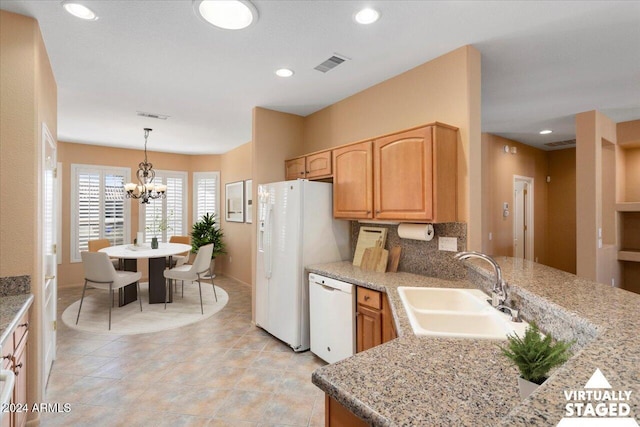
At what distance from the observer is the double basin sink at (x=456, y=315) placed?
1.47 m

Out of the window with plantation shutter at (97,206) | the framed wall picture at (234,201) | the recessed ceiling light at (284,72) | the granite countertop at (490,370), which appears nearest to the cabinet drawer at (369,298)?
the granite countertop at (490,370)

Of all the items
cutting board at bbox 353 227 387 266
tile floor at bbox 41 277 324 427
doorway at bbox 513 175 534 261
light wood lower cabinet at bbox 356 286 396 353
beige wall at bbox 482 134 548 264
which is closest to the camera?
tile floor at bbox 41 277 324 427

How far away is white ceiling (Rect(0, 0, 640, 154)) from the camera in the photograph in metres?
1.99

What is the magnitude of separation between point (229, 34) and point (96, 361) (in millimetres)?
3089

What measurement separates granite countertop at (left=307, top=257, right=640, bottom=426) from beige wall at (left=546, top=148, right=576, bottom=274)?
562cm

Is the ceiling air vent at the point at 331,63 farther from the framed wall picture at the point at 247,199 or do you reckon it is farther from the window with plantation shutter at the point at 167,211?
the window with plantation shutter at the point at 167,211

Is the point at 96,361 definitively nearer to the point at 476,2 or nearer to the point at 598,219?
the point at 476,2

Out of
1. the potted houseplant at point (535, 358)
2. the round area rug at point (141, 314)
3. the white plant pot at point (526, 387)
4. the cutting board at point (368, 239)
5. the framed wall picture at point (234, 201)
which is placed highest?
the framed wall picture at point (234, 201)

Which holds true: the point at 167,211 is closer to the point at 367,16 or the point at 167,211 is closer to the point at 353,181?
the point at 353,181

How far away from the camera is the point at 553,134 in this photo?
517cm

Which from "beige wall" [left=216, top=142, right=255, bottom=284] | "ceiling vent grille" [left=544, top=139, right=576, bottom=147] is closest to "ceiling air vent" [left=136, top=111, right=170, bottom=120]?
"beige wall" [left=216, top=142, right=255, bottom=284]

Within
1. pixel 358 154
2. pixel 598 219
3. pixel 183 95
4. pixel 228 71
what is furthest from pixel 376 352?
pixel 598 219

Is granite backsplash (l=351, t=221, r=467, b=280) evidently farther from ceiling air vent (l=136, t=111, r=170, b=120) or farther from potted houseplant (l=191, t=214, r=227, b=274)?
potted houseplant (l=191, t=214, r=227, b=274)

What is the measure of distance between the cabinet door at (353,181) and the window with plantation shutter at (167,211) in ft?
15.5
